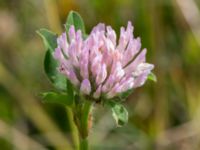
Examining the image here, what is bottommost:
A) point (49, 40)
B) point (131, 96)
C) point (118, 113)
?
point (118, 113)

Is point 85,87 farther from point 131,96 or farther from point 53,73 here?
point 131,96

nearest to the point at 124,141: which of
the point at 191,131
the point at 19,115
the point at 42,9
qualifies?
the point at 191,131

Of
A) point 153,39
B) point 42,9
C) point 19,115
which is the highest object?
point 42,9

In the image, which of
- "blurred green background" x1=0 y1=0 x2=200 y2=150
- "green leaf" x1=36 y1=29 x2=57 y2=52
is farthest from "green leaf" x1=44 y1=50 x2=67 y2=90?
"blurred green background" x1=0 y1=0 x2=200 y2=150

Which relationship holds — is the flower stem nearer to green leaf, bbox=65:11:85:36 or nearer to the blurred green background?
green leaf, bbox=65:11:85:36

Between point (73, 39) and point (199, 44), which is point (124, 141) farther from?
point (73, 39)

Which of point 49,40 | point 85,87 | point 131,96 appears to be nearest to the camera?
point 85,87

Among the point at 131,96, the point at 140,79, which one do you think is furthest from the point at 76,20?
the point at 131,96
